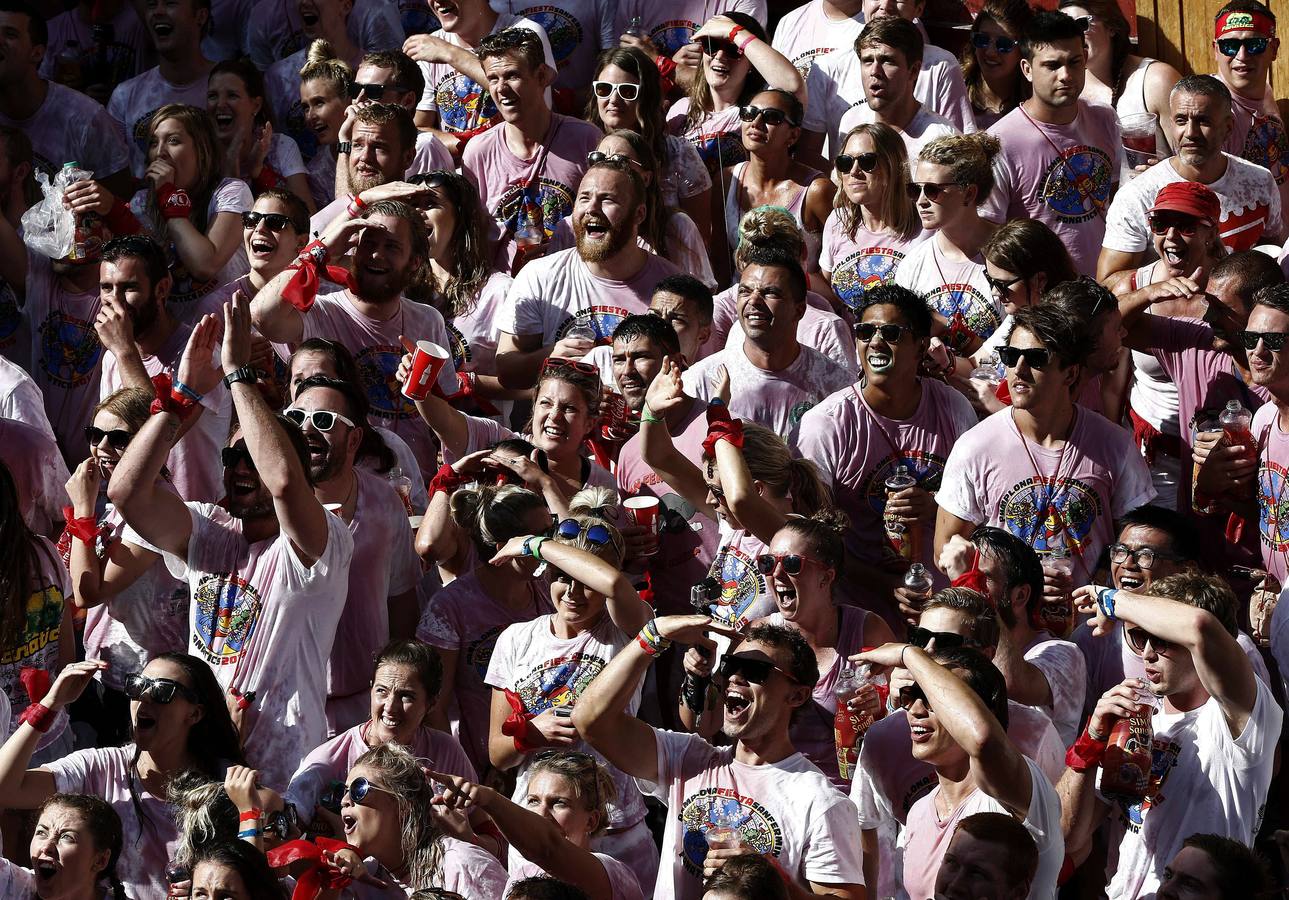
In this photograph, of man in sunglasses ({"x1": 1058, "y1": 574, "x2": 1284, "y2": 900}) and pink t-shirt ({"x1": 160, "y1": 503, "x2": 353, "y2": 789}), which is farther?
pink t-shirt ({"x1": 160, "y1": 503, "x2": 353, "y2": 789})

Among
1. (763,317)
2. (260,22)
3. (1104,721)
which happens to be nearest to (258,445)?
(763,317)

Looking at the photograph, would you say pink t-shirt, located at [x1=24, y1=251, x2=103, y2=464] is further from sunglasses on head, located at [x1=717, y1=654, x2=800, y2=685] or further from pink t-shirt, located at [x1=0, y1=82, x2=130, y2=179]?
sunglasses on head, located at [x1=717, y1=654, x2=800, y2=685]

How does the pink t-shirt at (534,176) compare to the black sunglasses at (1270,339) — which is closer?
the black sunglasses at (1270,339)

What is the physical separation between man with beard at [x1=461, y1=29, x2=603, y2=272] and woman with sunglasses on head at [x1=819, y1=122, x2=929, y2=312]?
1.29 metres

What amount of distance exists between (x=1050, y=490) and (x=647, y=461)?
1437 millimetres

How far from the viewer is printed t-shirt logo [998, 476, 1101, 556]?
26.1 feet

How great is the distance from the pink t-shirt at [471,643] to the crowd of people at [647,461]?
16 millimetres

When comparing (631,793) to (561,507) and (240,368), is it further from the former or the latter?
(240,368)

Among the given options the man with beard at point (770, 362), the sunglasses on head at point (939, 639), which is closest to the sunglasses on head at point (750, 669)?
the sunglasses on head at point (939, 639)

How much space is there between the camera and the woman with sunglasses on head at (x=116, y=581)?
789 cm

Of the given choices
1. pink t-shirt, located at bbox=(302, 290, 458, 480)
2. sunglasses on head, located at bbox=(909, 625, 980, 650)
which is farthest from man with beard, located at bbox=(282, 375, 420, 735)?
sunglasses on head, located at bbox=(909, 625, 980, 650)

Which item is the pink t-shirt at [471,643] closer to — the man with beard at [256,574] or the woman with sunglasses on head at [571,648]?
the woman with sunglasses on head at [571,648]

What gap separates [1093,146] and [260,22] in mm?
4442

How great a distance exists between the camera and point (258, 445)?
7332mm
